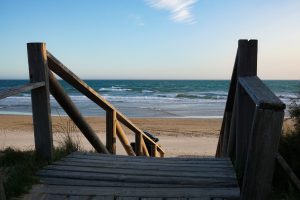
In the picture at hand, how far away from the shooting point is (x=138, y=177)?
135 inches

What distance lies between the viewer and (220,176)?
3.43 m

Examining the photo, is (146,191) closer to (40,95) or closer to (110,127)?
(40,95)

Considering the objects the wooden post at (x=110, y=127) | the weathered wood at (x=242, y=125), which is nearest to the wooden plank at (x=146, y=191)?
the weathered wood at (x=242, y=125)

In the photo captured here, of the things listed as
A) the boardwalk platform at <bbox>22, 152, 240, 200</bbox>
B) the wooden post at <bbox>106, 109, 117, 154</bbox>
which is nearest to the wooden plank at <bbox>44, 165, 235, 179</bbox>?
the boardwalk platform at <bbox>22, 152, 240, 200</bbox>


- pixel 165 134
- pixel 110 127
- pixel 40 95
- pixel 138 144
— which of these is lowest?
pixel 165 134

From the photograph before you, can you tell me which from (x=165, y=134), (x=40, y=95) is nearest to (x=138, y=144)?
(x=40, y=95)

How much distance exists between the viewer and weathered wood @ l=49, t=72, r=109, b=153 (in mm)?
4223

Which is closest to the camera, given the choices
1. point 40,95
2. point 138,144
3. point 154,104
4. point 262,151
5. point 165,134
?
point 262,151

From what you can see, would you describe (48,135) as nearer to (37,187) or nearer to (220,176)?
(37,187)

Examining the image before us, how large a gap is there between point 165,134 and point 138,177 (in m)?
12.6

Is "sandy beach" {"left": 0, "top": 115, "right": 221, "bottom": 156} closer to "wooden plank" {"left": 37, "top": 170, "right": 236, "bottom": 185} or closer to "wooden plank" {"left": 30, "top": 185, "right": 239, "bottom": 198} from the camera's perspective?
"wooden plank" {"left": 37, "top": 170, "right": 236, "bottom": 185}

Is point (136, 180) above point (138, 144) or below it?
above

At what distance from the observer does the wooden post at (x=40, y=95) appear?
150 inches

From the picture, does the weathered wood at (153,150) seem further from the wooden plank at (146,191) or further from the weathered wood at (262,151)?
the weathered wood at (262,151)
